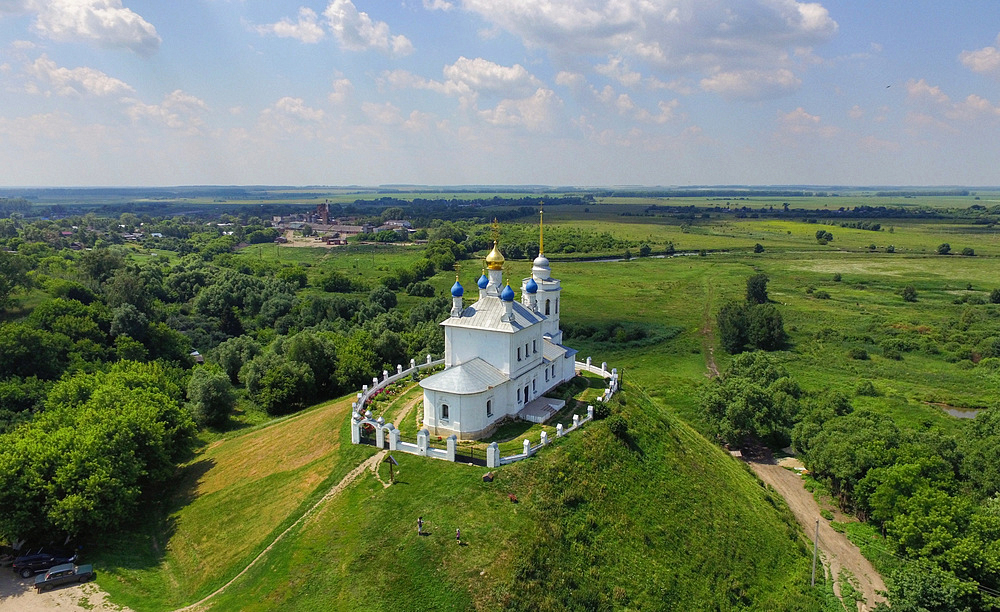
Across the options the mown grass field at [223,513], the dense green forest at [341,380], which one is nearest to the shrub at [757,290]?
the dense green forest at [341,380]

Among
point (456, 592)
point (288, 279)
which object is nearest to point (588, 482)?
point (456, 592)

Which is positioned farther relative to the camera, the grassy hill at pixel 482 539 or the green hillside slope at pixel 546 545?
the grassy hill at pixel 482 539

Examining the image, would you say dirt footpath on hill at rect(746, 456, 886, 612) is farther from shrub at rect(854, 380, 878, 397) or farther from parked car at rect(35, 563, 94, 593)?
A: parked car at rect(35, 563, 94, 593)

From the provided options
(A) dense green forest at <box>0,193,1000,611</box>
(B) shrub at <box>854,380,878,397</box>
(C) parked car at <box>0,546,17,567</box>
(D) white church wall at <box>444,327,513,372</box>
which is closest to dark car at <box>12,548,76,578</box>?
(C) parked car at <box>0,546,17,567</box>

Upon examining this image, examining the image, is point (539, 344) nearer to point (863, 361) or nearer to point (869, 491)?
point (869, 491)

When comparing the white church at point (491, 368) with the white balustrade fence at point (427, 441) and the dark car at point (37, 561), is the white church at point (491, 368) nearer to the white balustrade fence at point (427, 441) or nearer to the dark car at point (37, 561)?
the white balustrade fence at point (427, 441)

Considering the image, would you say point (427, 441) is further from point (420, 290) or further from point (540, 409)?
point (420, 290)

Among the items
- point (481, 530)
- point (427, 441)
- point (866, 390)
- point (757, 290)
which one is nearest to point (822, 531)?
point (481, 530)
